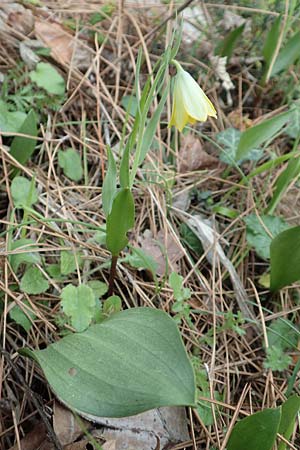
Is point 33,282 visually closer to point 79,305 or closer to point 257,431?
point 79,305

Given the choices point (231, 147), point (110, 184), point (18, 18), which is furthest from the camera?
point (18, 18)

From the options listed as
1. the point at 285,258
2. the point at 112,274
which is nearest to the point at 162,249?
the point at 112,274

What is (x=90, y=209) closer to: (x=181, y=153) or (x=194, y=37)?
(x=181, y=153)

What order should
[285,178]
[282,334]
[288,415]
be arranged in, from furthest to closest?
[285,178]
[282,334]
[288,415]

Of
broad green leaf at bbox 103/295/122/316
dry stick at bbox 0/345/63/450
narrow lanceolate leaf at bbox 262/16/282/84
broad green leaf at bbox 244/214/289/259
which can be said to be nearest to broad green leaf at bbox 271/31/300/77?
narrow lanceolate leaf at bbox 262/16/282/84

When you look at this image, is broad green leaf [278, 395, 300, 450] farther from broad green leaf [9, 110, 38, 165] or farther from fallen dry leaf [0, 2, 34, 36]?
fallen dry leaf [0, 2, 34, 36]

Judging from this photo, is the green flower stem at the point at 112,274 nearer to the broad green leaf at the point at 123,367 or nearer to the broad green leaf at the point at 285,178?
the broad green leaf at the point at 123,367
